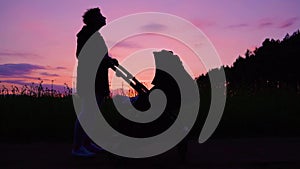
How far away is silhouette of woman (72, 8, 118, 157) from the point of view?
6.64 meters

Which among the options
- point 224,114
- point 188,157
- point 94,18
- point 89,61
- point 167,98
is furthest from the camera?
point 224,114

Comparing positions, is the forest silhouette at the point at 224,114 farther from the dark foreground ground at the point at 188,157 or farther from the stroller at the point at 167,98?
the stroller at the point at 167,98

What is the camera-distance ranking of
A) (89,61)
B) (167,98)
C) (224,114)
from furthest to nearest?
(224,114), (89,61), (167,98)

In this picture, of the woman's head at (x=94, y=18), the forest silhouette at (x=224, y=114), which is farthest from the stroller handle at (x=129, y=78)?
the forest silhouette at (x=224, y=114)

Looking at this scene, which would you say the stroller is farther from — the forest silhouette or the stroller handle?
the forest silhouette

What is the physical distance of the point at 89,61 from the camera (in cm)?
666

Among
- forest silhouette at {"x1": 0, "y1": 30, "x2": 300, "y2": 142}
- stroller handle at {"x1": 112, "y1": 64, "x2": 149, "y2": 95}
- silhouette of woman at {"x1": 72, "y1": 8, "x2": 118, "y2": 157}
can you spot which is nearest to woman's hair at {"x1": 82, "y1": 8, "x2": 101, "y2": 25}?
silhouette of woman at {"x1": 72, "y1": 8, "x2": 118, "y2": 157}

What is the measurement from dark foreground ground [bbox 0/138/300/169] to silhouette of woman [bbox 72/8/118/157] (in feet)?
1.11

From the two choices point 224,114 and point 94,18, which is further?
point 224,114

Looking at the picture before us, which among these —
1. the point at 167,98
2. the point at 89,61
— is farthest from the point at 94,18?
the point at 167,98

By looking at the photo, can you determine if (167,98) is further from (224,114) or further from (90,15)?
(224,114)

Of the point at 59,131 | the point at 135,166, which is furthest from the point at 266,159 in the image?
the point at 59,131

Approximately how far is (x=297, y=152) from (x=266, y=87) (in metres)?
7.89

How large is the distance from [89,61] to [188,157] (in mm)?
2098
